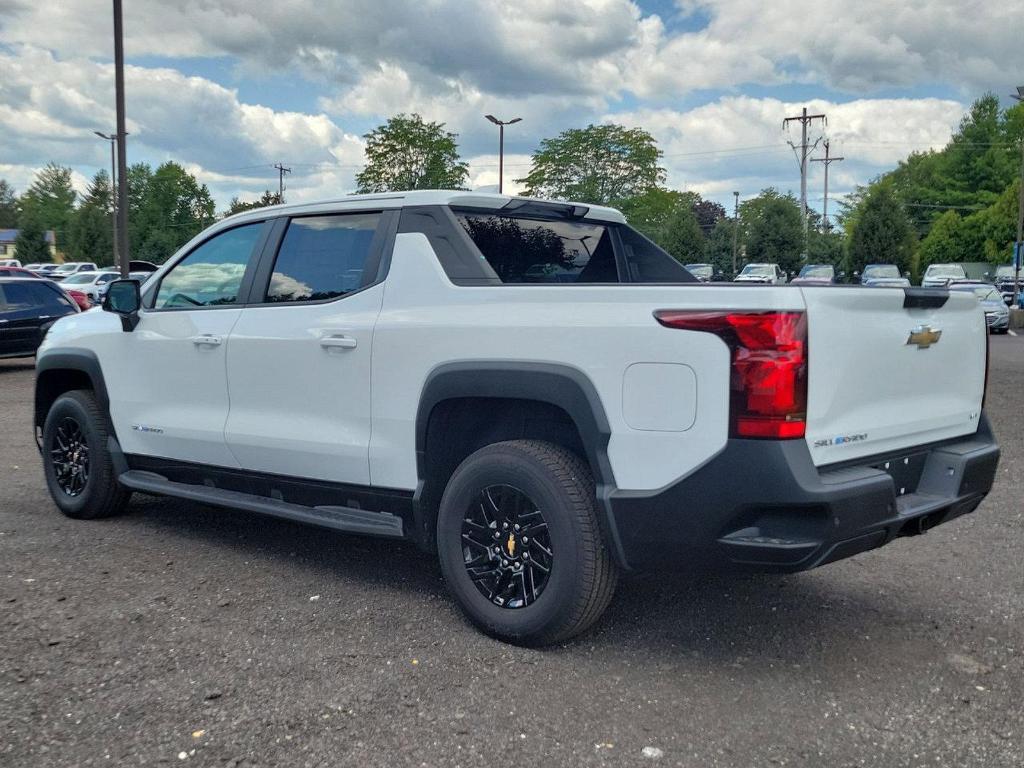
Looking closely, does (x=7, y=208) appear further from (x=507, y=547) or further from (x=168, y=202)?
(x=507, y=547)

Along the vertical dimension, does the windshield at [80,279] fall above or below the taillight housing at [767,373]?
above

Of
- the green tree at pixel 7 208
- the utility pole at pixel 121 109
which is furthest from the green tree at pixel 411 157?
the green tree at pixel 7 208

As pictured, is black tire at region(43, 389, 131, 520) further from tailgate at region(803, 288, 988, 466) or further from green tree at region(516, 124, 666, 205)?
green tree at region(516, 124, 666, 205)

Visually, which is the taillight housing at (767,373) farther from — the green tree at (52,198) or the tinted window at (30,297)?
the green tree at (52,198)

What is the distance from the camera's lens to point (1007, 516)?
6.20 metres

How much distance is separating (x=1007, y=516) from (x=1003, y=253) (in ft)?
222

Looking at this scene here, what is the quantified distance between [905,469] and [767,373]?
0.95 m

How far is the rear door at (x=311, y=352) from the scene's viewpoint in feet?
14.6

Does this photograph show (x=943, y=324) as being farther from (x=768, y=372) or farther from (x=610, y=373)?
(x=610, y=373)

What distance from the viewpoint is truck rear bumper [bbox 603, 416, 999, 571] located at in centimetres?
330

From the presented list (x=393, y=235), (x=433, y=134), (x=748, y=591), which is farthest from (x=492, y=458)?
(x=433, y=134)

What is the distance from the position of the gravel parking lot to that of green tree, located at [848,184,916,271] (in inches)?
2087

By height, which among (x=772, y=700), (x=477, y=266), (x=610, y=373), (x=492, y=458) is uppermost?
(x=477, y=266)

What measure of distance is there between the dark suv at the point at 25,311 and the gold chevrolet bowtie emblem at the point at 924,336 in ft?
49.4
